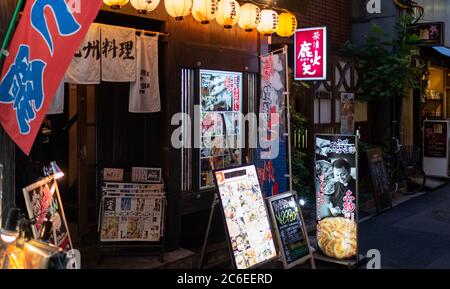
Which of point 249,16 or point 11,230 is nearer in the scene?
point 11,230

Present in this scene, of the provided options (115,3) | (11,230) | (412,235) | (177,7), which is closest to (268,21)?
(177,7)

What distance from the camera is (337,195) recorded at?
785 cm

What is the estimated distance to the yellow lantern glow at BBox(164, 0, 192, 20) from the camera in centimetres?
720

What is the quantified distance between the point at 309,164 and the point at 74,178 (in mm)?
6160

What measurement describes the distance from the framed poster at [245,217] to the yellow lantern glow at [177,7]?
2366mm

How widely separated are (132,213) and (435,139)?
12189 mm

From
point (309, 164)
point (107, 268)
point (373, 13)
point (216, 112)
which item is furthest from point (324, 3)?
point (107, 268)

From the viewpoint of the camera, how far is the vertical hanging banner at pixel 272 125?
931 cm

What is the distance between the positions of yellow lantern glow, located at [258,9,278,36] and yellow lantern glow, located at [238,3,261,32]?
0.26m

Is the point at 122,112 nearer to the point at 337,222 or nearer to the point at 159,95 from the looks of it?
the point at 159,95

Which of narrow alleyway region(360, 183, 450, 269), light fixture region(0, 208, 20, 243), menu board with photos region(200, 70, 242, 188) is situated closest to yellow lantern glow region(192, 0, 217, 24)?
menu board with photos region(200, 70, 242, 188)

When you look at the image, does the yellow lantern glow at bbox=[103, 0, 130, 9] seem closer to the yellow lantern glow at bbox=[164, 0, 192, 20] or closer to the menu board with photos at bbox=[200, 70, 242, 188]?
the yellow lantern glow at bbox=[164, 0, 192, 20]

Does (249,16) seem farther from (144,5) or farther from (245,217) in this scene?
(245,217)

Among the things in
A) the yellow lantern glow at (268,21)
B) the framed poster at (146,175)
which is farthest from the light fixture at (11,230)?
the yellow lantern glow at (268,21)
